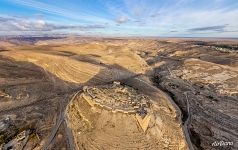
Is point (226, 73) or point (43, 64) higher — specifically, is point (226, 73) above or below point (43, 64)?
below

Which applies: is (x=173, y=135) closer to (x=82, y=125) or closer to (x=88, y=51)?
(x=82, y=125)

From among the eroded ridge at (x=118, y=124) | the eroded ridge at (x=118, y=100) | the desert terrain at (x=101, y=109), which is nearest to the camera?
the eroded ridge at (x=118, y=124)

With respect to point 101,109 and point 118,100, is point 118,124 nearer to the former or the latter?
point 101,109

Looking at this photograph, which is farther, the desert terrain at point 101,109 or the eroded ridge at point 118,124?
the desert terrain at point 101,109

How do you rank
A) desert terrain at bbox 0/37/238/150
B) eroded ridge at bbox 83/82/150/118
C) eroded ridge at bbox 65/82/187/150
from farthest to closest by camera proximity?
1. eroded ridge at bbox 83/82/150/118
2. desert terrain at bbox 0/37/238/150
3. eroded ridge at bbox 65/82/187/150

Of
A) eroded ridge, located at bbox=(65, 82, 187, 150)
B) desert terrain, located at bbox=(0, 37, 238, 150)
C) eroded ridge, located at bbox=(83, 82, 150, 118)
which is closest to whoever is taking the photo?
eroded ridge, located at bbox=(65, 82, 187, 150)

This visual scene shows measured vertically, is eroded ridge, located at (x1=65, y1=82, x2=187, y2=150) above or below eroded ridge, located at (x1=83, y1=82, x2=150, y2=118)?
below

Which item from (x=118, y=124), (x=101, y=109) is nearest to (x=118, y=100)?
(x=101, y=109)

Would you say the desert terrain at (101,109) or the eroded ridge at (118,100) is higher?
the eroded ridge at (118,100)

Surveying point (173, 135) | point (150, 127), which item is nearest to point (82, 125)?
point (150, 127)

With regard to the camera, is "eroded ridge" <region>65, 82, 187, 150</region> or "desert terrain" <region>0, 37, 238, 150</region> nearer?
"eroded ridge" <region>65, 82, 187, 150</region>

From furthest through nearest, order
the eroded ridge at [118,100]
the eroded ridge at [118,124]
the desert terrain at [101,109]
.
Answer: the eroded ridge at [118,100] → the desert terrain at [101,109] → the eroded ridge at [118,124]
